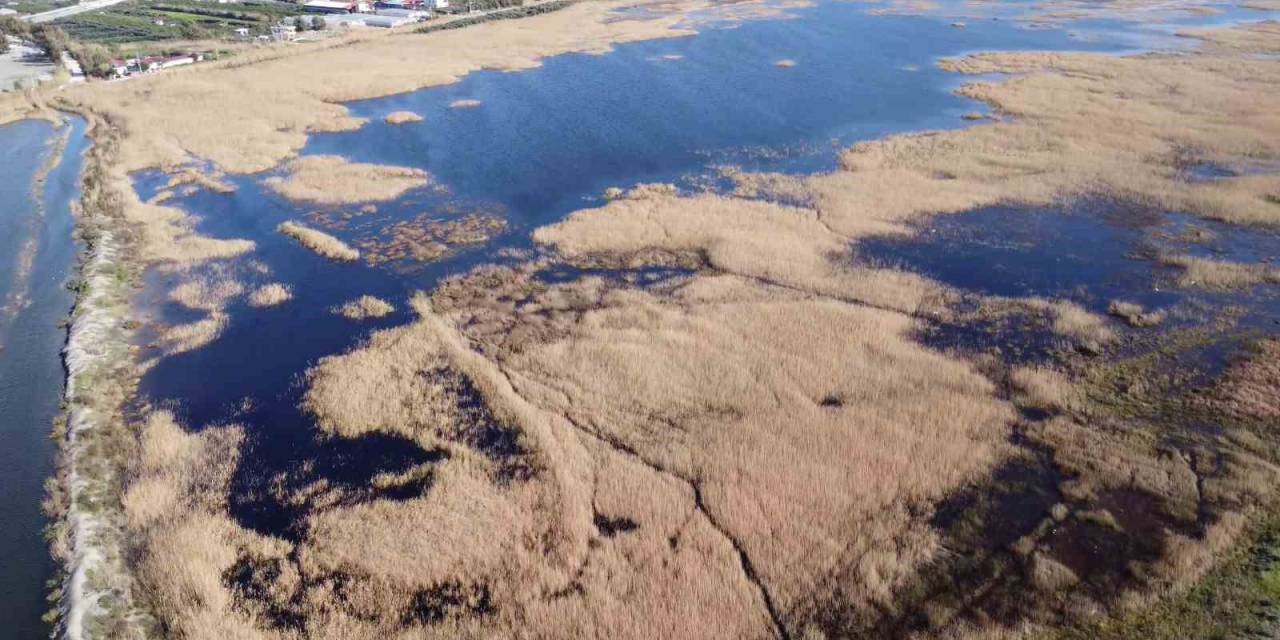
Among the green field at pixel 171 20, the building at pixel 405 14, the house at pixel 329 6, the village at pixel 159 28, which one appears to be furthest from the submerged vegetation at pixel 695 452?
the house at pixel 329 6

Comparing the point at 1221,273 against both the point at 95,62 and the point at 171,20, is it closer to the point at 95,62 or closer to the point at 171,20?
the point at 95,62

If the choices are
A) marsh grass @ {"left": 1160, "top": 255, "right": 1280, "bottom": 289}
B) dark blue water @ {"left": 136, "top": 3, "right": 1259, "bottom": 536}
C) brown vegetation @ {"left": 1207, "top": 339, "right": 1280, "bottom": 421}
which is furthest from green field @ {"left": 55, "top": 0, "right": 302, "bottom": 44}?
brown vegetation @ {"left": 1207, "top": 339, "right": 1280, "bottom": 421}

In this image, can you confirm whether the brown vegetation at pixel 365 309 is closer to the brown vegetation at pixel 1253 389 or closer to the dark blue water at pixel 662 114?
the dark blue water at pixel 662 114

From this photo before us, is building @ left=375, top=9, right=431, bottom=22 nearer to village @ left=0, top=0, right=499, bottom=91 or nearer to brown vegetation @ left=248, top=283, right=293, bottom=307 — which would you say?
village @ left=0, top=0, right=499, bottom=91

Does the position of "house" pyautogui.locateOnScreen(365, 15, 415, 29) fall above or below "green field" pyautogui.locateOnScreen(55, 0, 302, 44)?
below

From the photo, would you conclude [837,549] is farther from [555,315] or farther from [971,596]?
[555,315]

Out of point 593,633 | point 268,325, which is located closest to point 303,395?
point 268,325
